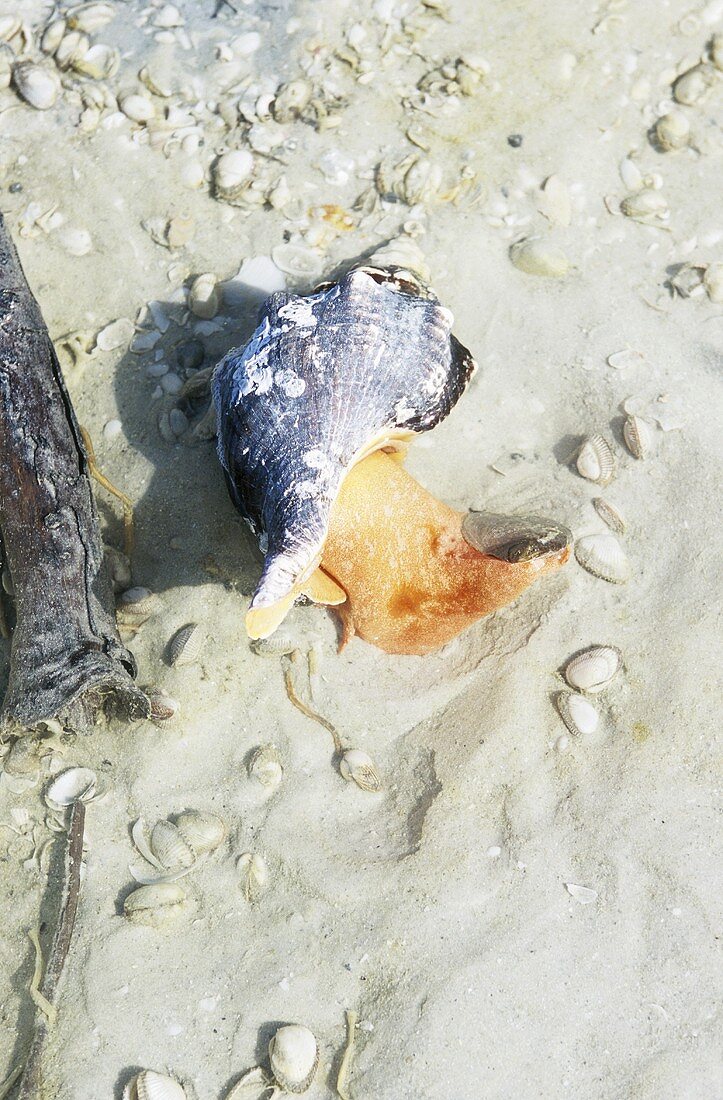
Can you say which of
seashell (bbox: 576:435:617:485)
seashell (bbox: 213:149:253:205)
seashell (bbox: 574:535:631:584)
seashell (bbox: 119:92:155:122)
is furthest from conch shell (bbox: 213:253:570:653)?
seashell (bbox: 119:92:155:122)

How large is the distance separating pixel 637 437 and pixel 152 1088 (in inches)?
119

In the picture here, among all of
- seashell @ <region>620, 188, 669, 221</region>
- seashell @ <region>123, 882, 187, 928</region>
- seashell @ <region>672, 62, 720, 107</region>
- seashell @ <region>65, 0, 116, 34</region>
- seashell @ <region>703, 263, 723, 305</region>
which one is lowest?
seashell @ <region>123, 882, 187, 928</region>

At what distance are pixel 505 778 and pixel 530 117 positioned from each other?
331 centimetres

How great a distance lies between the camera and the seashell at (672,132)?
4184mm

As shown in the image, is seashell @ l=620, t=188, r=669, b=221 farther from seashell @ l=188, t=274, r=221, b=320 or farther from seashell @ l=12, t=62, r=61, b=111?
seashell @ l=12, t=62, r=61, b=111

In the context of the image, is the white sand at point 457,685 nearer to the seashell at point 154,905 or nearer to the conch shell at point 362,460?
the seashell at point 154,905

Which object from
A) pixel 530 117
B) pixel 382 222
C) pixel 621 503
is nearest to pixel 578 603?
pixel 621 503

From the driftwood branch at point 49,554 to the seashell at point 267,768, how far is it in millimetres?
468

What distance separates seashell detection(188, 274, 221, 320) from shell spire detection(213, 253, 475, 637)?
0.79 meters

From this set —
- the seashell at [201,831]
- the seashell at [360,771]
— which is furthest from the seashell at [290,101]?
the seashell at [201,831]

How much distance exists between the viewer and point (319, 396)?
294 centimetres

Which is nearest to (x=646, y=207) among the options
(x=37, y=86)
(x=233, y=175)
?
(x=233, y=175)

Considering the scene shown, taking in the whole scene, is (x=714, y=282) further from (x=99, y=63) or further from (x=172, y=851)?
(x=172, y=851)

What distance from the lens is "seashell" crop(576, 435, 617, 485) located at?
355 centimetres
